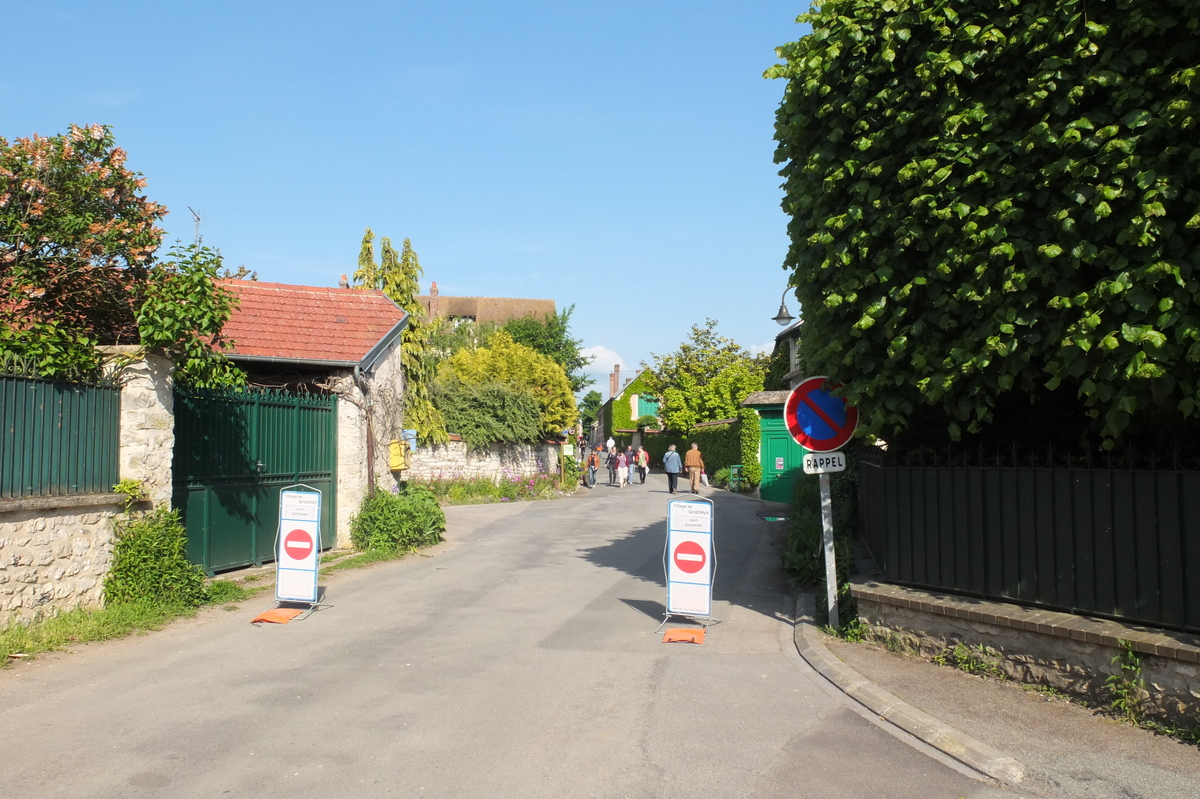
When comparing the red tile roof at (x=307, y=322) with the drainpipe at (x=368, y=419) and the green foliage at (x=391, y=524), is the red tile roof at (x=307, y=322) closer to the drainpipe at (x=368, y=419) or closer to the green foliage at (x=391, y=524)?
the drainpipe at (x=368, y=419)

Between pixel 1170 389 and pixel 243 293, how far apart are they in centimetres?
1477

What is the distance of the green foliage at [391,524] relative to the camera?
14484mm

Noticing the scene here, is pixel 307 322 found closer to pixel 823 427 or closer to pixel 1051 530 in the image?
pixel 823 427

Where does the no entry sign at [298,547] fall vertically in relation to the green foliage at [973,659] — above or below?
above

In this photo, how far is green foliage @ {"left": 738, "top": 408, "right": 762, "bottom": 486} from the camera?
29656 millimetres

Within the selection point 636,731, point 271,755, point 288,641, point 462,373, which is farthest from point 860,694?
point 462,373

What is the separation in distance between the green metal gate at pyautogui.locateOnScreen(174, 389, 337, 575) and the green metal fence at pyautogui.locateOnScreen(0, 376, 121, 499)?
5.32 feet

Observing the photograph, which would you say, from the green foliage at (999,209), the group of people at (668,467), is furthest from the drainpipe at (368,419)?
the group of people at (668,467)

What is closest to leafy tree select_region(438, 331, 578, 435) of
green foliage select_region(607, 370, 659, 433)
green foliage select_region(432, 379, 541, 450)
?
green foliage select_region(432, 379, 541, 450)

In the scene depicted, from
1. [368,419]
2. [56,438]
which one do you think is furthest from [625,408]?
[56,438]

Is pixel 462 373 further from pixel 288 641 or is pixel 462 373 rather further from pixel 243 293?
pixel 288 641

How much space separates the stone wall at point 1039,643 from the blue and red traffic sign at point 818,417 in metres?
1.37

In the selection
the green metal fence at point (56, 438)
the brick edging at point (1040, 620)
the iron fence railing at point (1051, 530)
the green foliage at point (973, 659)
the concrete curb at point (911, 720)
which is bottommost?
the concrete curb at point (911, 720)

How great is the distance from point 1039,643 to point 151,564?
808cm
